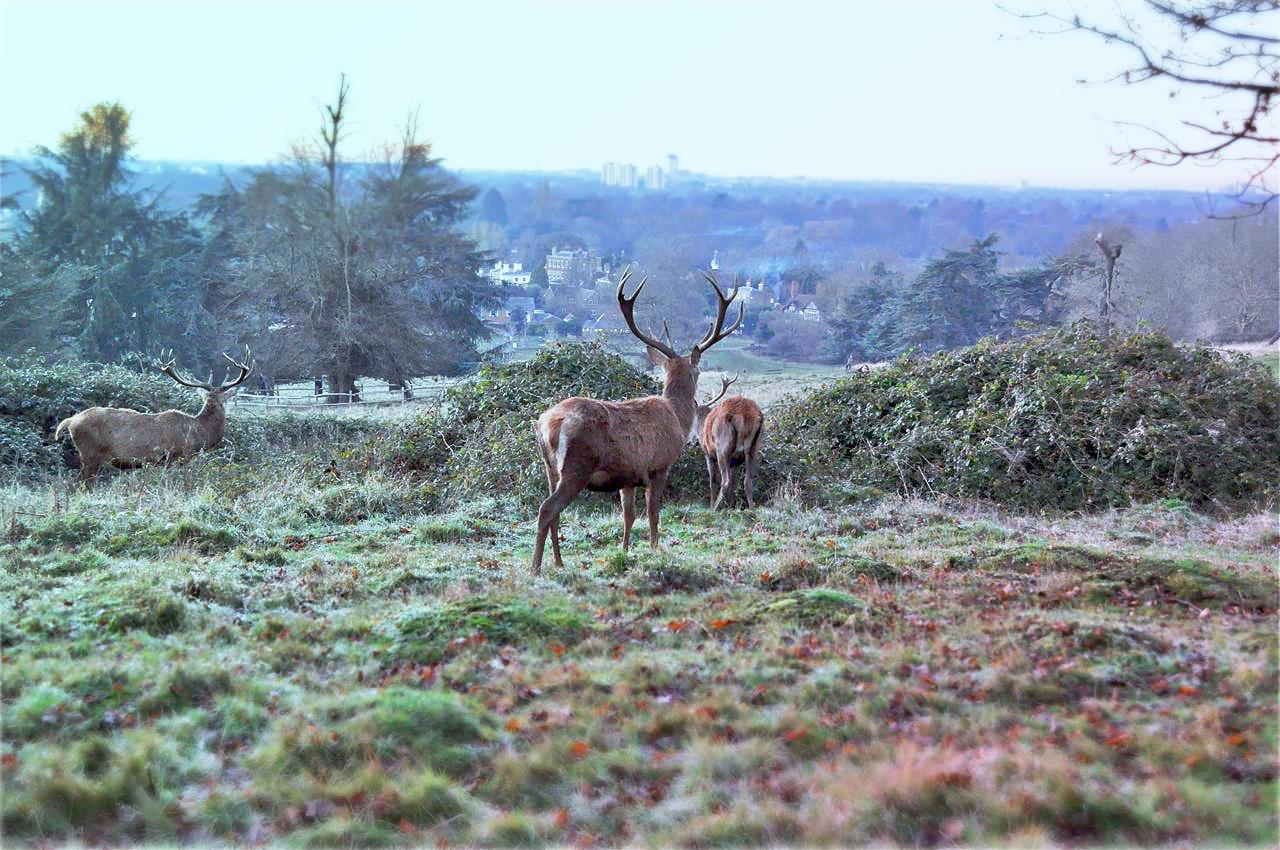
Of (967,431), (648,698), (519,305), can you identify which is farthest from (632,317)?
(519,305)

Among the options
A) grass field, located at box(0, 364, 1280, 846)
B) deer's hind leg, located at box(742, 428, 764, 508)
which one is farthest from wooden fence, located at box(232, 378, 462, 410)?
grass field, located at box(0, 364, 1280, 846)

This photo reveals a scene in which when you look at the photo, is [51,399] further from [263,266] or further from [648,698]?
[648,698]

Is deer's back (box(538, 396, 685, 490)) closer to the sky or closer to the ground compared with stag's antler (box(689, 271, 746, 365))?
closer to the ground

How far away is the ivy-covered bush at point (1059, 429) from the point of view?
12656mm

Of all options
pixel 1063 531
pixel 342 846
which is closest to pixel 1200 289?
pixel 1063 531

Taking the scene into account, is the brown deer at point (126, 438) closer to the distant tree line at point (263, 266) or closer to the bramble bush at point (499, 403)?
the bramble bush at point (499, 403)

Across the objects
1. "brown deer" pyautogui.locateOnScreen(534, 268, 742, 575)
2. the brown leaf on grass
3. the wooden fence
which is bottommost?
the wooden fence

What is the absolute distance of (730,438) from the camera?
12.9 m

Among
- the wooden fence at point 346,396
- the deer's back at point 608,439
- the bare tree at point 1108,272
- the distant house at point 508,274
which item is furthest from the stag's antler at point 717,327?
the distant house at point 508,274

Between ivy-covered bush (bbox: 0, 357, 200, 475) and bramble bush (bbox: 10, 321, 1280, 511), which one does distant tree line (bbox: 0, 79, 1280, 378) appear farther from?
bramble bush (bbox: 10, 321, 1280, 511)

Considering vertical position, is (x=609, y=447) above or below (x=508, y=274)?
below

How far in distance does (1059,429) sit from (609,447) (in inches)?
286

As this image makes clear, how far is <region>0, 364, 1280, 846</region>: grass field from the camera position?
163 inches

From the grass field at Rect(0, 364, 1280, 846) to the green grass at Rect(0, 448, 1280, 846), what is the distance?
2 centimetres
